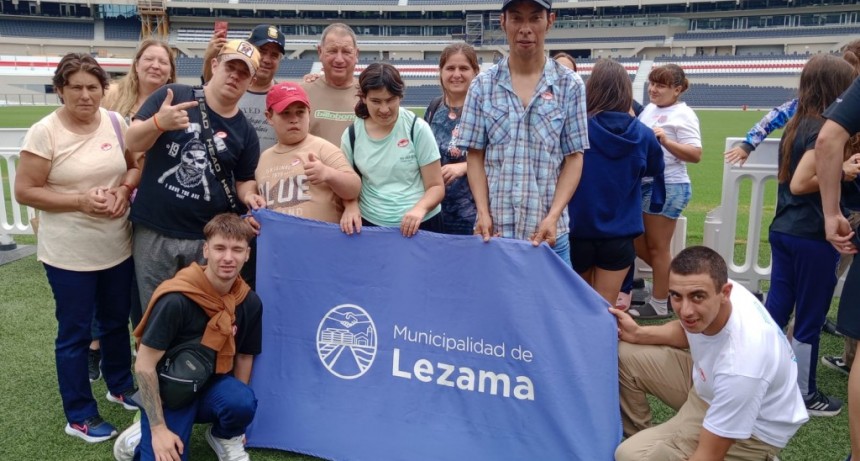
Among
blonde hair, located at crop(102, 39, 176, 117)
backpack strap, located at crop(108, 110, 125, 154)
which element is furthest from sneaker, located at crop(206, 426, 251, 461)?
blonde hair, located at crop(102, 39, 176, 117)

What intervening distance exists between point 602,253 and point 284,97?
6.32 ft

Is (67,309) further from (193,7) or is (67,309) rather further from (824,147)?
(193,7)

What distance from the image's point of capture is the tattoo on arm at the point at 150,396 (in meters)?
2.76

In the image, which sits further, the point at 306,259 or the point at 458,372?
the point at 306,259

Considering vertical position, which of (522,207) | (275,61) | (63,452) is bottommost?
(63,452)

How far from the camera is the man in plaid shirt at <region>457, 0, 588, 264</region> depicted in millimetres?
2920

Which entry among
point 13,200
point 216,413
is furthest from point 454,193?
point 13,200

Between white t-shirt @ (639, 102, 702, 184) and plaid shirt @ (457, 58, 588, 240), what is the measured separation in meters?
2.02

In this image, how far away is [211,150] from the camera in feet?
10.2

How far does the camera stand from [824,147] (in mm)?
2717

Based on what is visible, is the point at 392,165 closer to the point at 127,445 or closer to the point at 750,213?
the point at 127,445

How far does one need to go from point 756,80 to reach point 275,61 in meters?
45.3

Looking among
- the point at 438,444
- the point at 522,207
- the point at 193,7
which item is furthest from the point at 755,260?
the point at 193,7

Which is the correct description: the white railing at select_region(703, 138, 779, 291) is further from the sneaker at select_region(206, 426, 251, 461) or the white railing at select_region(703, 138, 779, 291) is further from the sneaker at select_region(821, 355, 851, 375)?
the sneaker at select_region(206, 426, 251, 461)
